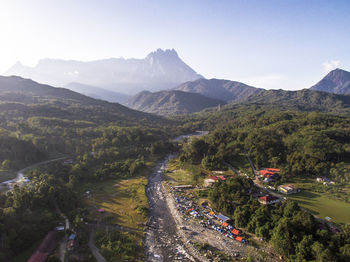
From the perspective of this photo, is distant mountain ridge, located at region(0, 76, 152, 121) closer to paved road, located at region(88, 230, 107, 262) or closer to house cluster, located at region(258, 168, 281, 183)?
house cluster, located at region(258, 168, 281, 183)

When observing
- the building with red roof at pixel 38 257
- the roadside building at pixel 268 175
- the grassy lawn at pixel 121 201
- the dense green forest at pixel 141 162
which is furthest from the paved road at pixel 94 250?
the roadside building at pixel 268 175

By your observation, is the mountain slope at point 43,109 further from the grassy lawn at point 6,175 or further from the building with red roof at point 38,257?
the building with red roof at point 38,257

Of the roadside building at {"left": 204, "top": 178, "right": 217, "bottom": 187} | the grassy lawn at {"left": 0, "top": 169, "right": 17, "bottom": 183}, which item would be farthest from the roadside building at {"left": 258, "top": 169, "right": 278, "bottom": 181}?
the grassy lawn at {"left": 0, "top": 169, "right": 17, "bottom": 183}

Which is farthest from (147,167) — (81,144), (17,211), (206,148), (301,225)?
(301,225)

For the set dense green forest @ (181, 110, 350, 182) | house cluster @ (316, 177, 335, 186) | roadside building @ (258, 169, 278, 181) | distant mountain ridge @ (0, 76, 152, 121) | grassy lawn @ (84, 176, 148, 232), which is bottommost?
grassy lawn @ (84, 176, 148, 232)

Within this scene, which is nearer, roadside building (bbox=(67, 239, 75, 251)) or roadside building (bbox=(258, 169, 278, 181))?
roadside building (bbox=(67, 239, 75, 251))

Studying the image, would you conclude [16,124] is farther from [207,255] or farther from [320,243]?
[320,243]
